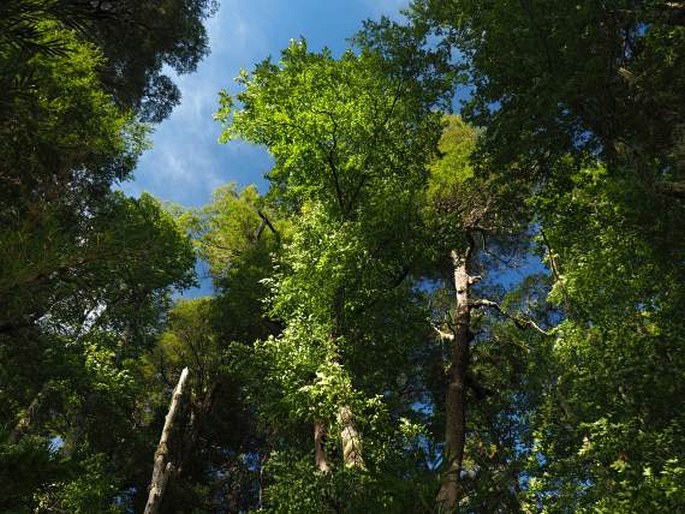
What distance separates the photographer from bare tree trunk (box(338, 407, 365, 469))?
9344 millimetres

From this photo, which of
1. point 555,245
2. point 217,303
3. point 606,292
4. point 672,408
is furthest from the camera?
point 217,303

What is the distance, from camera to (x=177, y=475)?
21.6m

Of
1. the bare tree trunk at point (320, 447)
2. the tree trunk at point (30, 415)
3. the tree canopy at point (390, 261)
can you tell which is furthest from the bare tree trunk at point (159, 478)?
the bare tree trunk at point (320, 447)

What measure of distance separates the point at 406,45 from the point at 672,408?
34.4 ft

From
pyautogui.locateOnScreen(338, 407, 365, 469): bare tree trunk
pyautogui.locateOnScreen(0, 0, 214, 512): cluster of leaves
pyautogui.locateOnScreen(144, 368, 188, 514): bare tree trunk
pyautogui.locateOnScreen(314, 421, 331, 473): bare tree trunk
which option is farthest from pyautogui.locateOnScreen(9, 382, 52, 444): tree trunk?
pyautogui.locateOnScreen(338, 407, 365, 469): bare tree trunk

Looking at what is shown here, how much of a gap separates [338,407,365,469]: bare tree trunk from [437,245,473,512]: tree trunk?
1584 mm

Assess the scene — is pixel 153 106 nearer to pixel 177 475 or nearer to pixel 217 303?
pixel 217 303

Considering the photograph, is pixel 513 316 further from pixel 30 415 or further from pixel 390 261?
pixel 30 415

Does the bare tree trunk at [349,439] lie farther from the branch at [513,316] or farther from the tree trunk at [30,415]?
the tree trunk at [30,415]

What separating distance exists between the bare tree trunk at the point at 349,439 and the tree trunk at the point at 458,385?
62.4 inches

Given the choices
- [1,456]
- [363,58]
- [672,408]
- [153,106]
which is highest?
[153,106]

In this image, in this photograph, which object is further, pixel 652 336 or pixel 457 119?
pixel 457 119

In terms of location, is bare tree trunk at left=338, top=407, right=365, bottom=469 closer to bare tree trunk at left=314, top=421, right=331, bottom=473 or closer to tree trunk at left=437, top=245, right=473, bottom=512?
tree trunk at left=437, top=245, right=473, bottom=512

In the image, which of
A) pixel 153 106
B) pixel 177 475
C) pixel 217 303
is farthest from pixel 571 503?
pixel 153 106
